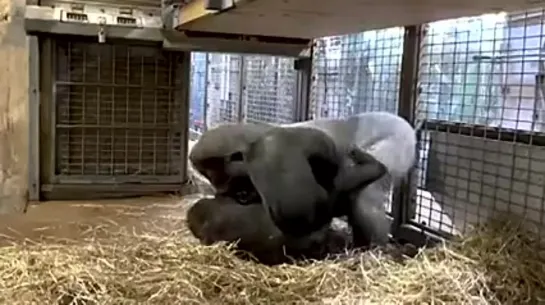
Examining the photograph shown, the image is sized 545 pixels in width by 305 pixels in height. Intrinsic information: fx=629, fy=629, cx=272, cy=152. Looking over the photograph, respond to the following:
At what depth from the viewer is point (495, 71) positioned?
246 cm

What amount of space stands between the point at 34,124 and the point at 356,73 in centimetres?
189

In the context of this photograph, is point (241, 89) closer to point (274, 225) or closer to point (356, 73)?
point (356, 73)

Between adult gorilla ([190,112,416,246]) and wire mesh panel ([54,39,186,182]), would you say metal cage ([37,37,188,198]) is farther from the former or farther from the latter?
adult gorilla ([190,112,416,246])

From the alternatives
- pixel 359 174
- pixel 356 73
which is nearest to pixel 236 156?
pixel 359 174

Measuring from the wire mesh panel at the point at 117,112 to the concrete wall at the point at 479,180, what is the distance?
1828 mm

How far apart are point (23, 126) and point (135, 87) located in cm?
69

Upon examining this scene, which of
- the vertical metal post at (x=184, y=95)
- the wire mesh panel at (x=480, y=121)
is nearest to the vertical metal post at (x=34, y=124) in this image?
the vertical metal post at (x=184, y=95)

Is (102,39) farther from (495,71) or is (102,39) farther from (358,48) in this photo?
(495,71)

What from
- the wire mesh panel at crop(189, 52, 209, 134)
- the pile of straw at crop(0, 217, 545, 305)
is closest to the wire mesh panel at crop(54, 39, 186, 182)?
the pile of straw at crop(0, 217, 545, 305)

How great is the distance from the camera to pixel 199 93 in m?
6.54

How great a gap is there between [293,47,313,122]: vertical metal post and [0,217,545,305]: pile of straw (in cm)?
178

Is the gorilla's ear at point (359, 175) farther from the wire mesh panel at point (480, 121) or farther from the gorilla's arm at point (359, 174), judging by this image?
the wire mesh panel at point (480, 121)

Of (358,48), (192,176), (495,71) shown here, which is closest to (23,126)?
(192,176)

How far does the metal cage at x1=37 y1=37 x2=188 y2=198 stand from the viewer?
148 inches
